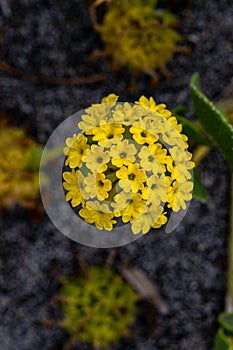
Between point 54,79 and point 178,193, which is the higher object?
point 178,193

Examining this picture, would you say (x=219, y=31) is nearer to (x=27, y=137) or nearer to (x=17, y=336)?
(x=27, y=137)

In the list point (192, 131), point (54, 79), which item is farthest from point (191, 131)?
point (54, 79)

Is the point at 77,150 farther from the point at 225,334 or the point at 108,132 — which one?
the point at 225,334

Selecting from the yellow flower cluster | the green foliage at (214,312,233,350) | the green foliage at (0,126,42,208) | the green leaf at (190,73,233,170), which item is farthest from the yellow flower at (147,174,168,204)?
the green foliage at (0,126,42,208)

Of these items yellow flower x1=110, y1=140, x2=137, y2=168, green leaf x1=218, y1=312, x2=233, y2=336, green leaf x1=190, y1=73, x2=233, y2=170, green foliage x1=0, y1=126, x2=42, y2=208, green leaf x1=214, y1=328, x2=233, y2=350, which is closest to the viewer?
yellow flower x1=110, y1=140, x2=137, y2=168

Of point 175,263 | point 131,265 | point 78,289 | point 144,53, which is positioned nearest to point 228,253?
point 175,263

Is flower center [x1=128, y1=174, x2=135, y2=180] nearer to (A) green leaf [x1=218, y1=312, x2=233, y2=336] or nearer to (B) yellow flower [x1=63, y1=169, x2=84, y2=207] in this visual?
(B) yellow flower [x1=63, y1=169, x2=84, y2=207]

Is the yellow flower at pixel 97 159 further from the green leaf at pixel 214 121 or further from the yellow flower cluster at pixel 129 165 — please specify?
the green leaf at pixel 214 121
